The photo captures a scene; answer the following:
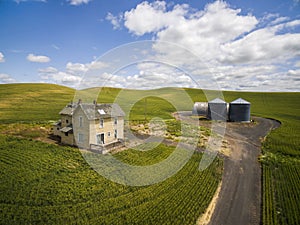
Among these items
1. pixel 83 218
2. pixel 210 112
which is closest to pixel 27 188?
pixel 83 218

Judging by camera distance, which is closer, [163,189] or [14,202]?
[14,202]

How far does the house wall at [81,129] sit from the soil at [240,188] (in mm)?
16913

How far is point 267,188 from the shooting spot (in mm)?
18016

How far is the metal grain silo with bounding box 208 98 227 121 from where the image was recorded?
53.5 meters

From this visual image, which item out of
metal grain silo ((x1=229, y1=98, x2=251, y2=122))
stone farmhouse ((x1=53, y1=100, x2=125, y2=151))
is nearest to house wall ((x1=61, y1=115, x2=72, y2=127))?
stone farmhouse ((x1=53, y1=100, x2=125, y2=151))

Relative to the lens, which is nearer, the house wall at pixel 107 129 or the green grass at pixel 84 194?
the green grass at pixel 84 194

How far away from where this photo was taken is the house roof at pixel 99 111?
25.2 metres

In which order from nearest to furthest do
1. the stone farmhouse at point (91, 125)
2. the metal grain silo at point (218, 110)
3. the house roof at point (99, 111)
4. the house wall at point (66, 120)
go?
the stone farmhouse at point (91, 125)
the house roof at point (99, 111)
the house wall at point (66, 120)
the metal grain silo at point (218, 110)

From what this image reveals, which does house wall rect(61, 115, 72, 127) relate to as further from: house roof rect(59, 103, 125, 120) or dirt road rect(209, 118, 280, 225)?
dirt road rect(209, 118, 280, 225)

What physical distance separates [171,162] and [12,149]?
19287 millimetres

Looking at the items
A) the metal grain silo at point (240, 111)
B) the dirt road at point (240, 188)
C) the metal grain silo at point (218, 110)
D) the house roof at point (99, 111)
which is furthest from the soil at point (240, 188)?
the metal grain silo at point (218, 110)

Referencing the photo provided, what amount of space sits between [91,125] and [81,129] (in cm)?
172

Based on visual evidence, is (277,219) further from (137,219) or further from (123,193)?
(123,193)

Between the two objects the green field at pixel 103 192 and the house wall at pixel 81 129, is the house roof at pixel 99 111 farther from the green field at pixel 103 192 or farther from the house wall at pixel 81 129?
the green field at pixel 103 192
